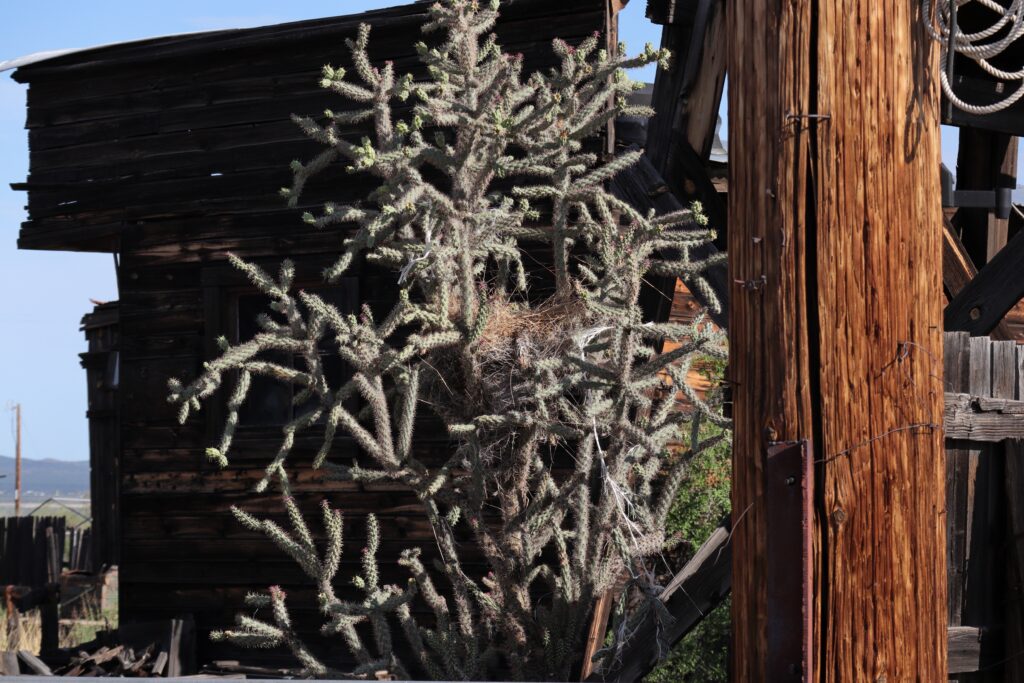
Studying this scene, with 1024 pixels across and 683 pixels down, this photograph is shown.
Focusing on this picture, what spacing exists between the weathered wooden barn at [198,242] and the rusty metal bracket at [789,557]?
21.6ft

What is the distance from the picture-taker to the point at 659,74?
843 cm

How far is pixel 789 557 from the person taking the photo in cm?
307

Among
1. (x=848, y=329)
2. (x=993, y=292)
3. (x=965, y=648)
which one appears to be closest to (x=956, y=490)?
(x=965, y=648)

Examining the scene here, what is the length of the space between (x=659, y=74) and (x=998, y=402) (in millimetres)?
4142

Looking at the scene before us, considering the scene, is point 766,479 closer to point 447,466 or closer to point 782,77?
point 782,77

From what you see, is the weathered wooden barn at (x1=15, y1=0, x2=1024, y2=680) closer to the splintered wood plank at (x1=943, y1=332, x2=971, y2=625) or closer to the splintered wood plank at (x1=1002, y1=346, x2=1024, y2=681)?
the splintered wood plank at (x1=943, y1=332, x2=971, y2=625)

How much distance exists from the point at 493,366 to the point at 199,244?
4377 mm

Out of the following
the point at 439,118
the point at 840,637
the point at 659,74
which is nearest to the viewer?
the point at 840,637

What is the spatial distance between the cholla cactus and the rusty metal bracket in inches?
139

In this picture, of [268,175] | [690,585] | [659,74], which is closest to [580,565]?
[690,585]

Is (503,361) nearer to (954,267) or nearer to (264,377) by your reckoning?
(954,267)

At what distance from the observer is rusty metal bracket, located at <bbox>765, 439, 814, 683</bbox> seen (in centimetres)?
304

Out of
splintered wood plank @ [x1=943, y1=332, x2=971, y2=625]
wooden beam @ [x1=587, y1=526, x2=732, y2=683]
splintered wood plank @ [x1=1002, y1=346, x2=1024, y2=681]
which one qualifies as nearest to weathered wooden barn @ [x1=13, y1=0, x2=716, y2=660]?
wooden beam @ [x1=587, y1=526, x2=732, y2=683]

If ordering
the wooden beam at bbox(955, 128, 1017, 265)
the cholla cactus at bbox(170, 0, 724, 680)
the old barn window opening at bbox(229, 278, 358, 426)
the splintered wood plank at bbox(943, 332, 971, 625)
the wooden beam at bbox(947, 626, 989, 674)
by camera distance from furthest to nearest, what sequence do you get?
the old barn window opening at bbox(229, 278, 358, 426), the wooden beam at bbox(955, 128, 1017, 265), the cholla cactus at bbox(170, 0, 724, 680), the splintered wood plank at bbox(943, 332, 971, 625), the wooden beam at bbox(947, 626, 989, 674)
